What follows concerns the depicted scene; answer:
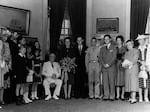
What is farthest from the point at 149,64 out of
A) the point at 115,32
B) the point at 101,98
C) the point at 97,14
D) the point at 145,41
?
the point at 97,14

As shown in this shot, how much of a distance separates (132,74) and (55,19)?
10.6 feet

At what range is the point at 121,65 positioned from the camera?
809cm

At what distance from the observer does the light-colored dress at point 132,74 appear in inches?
309

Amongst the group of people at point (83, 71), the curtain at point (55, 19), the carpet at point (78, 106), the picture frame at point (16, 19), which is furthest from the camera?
the curtain at point (55, 19)

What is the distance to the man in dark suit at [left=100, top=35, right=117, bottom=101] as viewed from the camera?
26.3 ft

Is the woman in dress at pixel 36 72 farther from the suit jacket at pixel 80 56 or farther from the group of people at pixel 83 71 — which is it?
the suit jacket at pixel 80 56

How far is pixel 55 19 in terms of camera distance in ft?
32.3

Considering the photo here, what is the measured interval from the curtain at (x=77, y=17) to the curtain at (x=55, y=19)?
28 cm

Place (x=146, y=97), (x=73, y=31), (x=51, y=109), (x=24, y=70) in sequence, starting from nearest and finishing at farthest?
(x=51, y=109) < (x=24, y=70) < (x=146, y=97) < (x=73, y=31)

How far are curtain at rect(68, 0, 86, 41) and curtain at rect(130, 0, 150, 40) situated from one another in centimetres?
151

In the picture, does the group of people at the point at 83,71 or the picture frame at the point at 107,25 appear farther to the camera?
the picture frame at the point at 107,25

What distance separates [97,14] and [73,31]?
1.02m

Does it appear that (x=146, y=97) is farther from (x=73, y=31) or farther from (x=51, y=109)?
(x=73, y=31)

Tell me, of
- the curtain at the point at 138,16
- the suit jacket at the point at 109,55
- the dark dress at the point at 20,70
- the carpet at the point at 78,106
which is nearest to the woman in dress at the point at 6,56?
the dark dress at the point at 20,70
